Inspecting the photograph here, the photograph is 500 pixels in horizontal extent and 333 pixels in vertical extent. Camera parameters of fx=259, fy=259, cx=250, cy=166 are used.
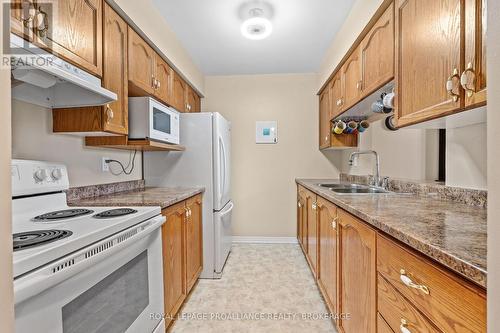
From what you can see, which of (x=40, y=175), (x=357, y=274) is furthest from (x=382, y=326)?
(x=40, y=175)

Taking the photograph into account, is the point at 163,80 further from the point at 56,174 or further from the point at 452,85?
the point at 452,85

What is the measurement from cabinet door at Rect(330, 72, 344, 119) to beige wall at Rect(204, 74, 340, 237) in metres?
0.73

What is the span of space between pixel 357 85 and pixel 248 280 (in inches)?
77.5

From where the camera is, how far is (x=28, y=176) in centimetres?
127

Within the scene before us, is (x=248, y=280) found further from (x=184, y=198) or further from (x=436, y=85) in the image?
(x=436, y=85)

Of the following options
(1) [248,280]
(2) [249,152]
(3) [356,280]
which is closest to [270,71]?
(2) [249,152]

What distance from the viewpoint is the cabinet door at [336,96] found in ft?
8.38

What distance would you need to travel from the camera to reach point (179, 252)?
1837 millimetres

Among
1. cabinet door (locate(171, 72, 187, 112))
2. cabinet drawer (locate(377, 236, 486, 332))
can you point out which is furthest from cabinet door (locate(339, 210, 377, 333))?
cabinet door (locate(171, 72, 187, 112))

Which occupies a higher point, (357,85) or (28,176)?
(357,85)

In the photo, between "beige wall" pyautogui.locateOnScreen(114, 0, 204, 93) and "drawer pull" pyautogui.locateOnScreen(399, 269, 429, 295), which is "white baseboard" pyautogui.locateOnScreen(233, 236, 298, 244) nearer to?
"beige wall" pyautogui.locateOnScreen(114, 0, 204, 93)

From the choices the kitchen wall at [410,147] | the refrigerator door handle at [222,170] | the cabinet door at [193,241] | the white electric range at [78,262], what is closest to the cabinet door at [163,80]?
the refrigerator door handle at [222,170]

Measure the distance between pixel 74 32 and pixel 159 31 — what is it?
1.03 metres

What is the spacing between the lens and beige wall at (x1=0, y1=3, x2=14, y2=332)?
478 millimetres
